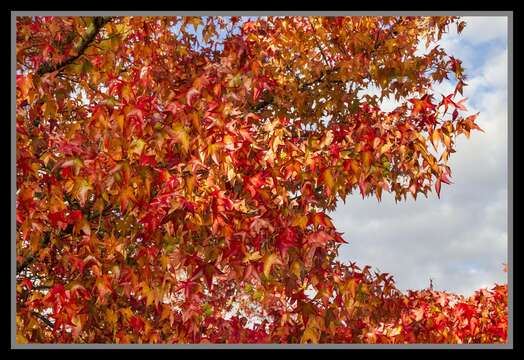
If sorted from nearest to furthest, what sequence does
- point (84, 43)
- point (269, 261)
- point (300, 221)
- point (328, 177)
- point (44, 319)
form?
1. point (269, 261)
2. point (300, 221)
3. point (328, 177)
4. point (84, 43)
5. point (44, 319)

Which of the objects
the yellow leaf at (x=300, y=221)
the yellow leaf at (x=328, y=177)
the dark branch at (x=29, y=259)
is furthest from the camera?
the dark branch at (x=29, y=259)

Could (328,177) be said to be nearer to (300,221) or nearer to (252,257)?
(300,221)

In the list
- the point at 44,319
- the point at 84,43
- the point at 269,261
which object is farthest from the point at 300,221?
the point at 44,319

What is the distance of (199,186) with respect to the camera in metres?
3.93

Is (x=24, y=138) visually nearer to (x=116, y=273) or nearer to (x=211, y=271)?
(x=116, y=273)

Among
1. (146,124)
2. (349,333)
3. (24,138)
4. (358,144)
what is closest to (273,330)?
(349,333)

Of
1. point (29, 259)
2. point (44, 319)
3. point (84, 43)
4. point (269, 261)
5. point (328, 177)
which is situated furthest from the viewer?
point (44, 319)

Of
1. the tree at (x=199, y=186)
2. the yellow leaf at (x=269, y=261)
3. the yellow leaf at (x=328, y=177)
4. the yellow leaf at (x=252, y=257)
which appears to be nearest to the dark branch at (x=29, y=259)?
the tree at (x=199, y=186)

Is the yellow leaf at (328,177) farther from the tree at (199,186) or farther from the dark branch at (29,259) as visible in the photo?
the dark branch at (29,259)

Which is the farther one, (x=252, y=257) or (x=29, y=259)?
(x=29, y=259)

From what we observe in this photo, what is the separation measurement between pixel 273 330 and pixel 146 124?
2129mm

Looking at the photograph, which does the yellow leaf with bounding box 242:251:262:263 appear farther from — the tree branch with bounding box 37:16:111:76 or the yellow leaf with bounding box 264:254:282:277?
the tree branch with bounding box 37:16:111:76

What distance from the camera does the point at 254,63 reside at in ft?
16.6

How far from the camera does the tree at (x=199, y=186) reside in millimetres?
3840
